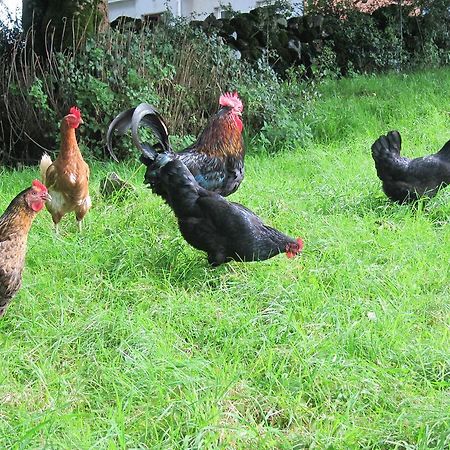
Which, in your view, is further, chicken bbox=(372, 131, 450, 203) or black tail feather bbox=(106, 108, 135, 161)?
chicken bbox=(372, 131, 450, 203)

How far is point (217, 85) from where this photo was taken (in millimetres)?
7746

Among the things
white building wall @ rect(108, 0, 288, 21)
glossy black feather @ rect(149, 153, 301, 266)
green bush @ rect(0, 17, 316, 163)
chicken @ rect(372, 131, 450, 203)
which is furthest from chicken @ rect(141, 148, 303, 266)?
white building wall @ rect(108, 0, 288, 21)

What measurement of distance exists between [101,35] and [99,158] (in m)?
1.45

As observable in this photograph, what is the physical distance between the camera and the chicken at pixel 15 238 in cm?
321

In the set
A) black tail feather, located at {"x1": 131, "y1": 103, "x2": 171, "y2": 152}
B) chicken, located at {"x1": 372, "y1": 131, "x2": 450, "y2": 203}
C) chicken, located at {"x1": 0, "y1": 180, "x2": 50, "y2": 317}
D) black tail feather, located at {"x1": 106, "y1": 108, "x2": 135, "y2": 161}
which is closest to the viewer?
chicken, located at {"x1": 0, "y1": 180, "x2": 50, "y2": 317}

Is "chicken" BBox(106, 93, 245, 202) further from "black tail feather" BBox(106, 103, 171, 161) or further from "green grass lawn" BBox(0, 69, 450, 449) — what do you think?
"green grass lawn" BBox(0, 69, 450, 449)

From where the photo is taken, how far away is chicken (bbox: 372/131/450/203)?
509 cm

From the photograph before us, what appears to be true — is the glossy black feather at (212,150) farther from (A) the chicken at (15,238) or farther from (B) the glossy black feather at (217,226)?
(A) the chicken at (15,238)

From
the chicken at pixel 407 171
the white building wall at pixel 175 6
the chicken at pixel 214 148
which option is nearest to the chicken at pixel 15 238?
the chicken at pixel 214 148

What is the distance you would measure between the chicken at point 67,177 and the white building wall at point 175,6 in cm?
1302

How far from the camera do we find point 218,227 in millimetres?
3979

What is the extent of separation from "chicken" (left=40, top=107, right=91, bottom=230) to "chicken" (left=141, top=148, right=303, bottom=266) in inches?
33.8

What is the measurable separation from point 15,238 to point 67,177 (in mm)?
1371

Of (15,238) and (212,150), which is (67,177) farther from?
(15,238)
